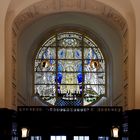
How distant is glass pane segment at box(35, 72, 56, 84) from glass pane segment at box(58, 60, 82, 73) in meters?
0.49

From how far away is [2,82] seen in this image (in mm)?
13906

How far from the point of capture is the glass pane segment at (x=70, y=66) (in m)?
20.4

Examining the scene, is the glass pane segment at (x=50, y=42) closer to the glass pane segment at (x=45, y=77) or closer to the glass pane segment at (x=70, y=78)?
the glass pane segment at (x=45, y=77)

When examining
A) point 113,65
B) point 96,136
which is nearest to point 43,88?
point 113,65

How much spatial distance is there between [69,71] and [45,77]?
1.13 meters

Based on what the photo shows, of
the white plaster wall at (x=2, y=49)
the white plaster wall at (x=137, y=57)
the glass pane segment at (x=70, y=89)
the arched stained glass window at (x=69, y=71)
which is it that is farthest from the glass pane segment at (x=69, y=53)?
the white plaster wall at (x=2, y=49)

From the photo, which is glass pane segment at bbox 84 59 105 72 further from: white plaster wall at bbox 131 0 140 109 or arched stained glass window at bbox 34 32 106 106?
white plaster wall at bbox 131 0 140 109

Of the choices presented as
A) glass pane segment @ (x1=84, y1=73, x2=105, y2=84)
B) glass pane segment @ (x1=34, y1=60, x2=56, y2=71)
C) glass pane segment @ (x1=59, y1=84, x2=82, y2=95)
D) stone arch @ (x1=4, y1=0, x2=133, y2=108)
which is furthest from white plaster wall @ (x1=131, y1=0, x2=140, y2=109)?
glass pane segment @ (x1=34, y1=60, x2=56, y2=71)

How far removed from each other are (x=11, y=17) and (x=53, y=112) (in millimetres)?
3966

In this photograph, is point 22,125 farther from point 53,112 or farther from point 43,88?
point 43,88

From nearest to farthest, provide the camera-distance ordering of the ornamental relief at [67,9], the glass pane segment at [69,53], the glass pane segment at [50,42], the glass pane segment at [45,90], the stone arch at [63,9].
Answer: the stone arch at [63,9]
the ornamental relief at [67,9]
the glass pane segment at [45,90]
the glass pane segment at [50,42]
the glass pane segment at [69,53]

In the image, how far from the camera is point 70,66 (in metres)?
20.5

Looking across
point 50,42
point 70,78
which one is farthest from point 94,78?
point 50,42

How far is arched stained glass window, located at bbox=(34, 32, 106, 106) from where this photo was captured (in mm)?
20094
